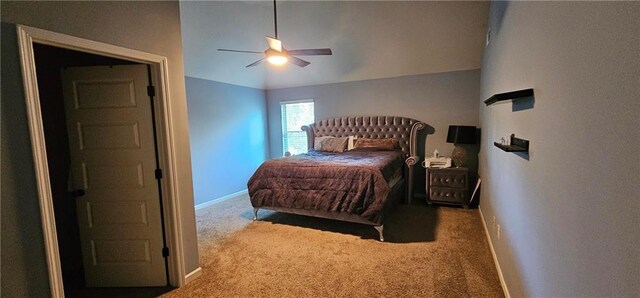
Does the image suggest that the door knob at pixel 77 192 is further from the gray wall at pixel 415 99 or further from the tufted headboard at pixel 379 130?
the gray wall at pixel 415 99

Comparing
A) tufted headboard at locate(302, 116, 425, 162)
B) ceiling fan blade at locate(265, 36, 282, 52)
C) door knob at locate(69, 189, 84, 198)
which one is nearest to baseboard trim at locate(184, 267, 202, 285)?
door knob at locate(69, 189, 84, 198)

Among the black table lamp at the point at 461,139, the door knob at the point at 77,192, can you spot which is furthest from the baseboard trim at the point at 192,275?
the black table lamp at the point at 461,139

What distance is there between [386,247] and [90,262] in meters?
2.87

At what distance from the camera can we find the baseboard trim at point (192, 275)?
98.0 inches

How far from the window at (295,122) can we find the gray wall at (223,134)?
0.49m

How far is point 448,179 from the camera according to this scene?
4.30m

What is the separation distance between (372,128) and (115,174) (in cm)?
424

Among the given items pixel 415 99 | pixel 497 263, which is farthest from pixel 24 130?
pixel 415 99

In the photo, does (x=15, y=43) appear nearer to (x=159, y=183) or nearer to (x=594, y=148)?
(x=159, y=183)

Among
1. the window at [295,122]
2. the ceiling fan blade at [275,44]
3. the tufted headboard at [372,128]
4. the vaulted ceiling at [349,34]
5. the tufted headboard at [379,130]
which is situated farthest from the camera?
the window at [295,122]

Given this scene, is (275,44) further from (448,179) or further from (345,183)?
(448,179)

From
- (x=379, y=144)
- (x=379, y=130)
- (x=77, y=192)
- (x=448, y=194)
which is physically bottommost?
(x=448, y=194)

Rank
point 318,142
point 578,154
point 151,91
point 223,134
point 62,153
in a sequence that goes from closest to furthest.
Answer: point 578,154, point 151,91, point 62,153, point 223,134, point 318,142

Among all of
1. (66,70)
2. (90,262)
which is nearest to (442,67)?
(66,70)
